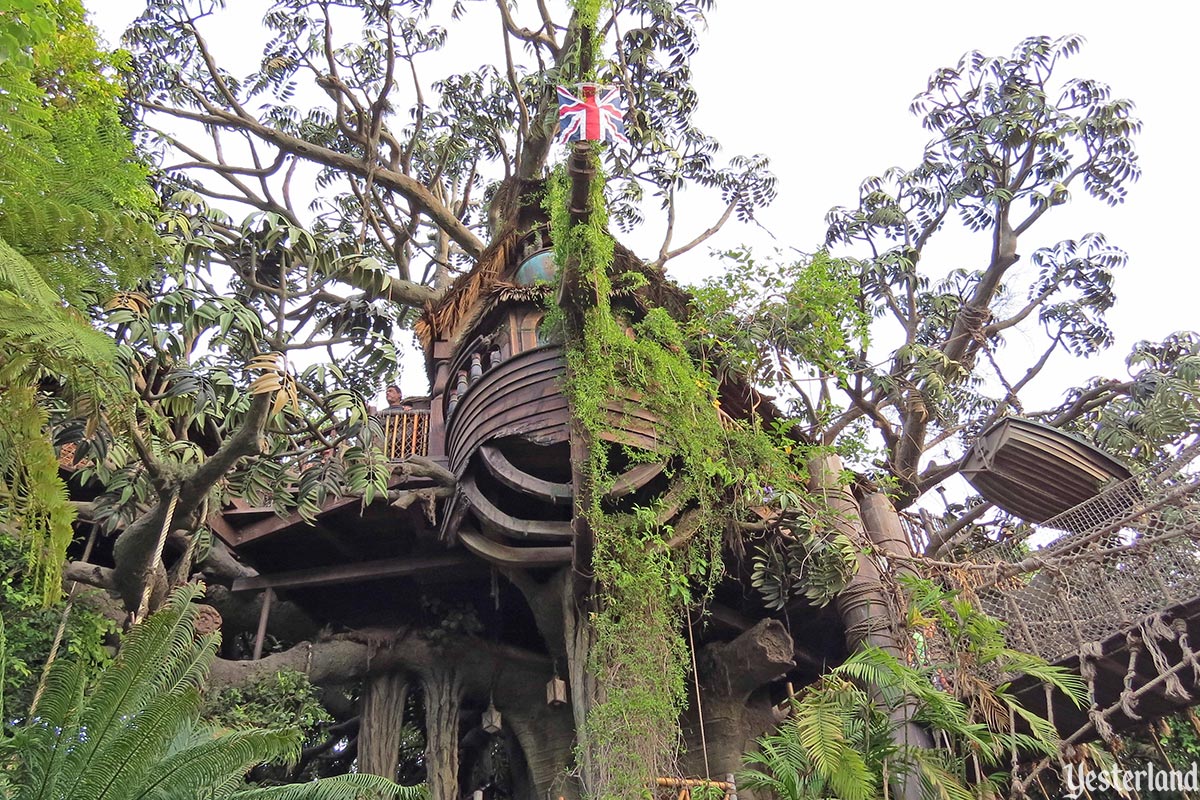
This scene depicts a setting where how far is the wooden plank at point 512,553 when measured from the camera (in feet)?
28.0

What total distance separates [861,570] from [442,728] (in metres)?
3.94

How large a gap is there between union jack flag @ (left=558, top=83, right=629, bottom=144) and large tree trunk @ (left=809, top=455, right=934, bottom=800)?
3.68 metres

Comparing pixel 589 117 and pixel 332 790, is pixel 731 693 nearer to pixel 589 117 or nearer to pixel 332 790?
pixel 332 790

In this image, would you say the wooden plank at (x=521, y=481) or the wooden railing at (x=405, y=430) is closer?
the wooden plank at (x=521, y=481)

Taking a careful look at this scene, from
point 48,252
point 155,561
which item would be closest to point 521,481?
point 155,561

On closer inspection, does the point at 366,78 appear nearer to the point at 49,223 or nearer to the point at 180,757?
the point at 49,223

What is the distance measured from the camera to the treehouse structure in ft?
28.2

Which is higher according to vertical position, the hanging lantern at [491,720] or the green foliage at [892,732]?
the hanging lantern at [491,720]

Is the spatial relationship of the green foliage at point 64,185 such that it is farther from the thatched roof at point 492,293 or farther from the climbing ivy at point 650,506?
the thatched roof at point 492,293

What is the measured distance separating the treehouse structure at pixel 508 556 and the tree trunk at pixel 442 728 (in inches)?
0.7

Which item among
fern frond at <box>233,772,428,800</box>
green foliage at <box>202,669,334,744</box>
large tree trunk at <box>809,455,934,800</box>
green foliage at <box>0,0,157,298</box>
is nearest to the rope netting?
large tree trunk at <box>809,455,934,800</box>

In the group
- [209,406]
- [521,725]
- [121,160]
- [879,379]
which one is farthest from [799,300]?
[121,160]

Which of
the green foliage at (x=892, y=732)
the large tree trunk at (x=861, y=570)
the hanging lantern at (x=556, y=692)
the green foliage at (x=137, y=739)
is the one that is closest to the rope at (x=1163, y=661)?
the green foliage at (x=892, y=732)

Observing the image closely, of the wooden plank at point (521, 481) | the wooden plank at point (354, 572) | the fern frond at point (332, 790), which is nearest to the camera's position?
the fern frond at point (332, 790)
